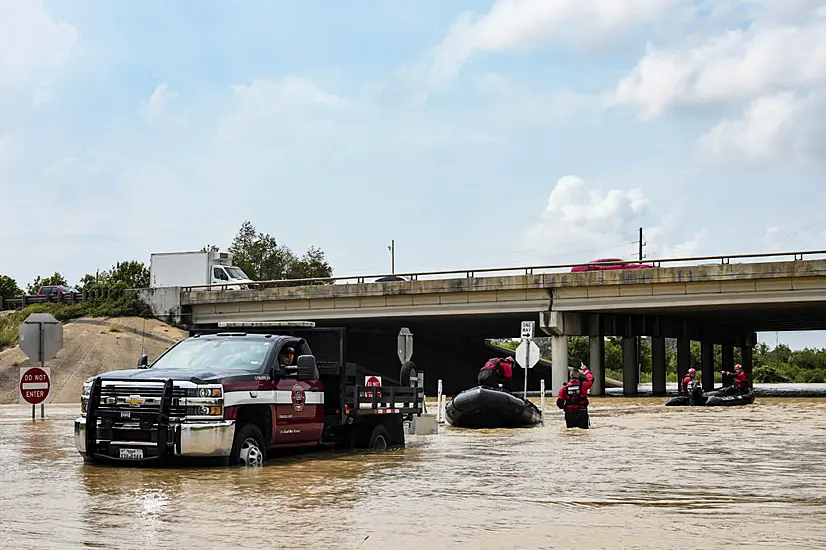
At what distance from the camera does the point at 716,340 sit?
262ft

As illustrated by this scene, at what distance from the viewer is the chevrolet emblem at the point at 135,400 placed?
14852 millimetres

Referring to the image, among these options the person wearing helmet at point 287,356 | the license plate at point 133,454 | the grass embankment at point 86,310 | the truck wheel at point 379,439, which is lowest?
the truck wheel at point 379,439

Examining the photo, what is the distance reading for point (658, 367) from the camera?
65.4 meters

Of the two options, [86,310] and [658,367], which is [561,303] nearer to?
[658,367]

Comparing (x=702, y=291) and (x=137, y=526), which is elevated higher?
(x=702, y=291)

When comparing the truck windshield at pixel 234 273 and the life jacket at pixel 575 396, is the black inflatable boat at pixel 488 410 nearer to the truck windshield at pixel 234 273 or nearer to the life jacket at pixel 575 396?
the life jacket at pixel 575 396

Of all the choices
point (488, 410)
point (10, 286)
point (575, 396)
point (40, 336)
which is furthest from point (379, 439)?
point (10, 286)

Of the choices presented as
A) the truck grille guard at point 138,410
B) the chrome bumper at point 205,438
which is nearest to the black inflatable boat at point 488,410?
the chrome bumper at point 205,438

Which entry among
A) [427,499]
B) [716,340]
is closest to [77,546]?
[427,499]

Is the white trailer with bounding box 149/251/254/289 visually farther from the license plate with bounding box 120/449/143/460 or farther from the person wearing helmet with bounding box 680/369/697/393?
the license plate with bounding box 120/449/143/460

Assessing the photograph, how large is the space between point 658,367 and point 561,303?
16274 millimetres

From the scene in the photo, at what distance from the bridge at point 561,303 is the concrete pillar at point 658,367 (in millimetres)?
70

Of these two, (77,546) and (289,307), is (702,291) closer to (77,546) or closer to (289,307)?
(289,307)

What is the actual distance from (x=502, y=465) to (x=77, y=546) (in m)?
9.09
